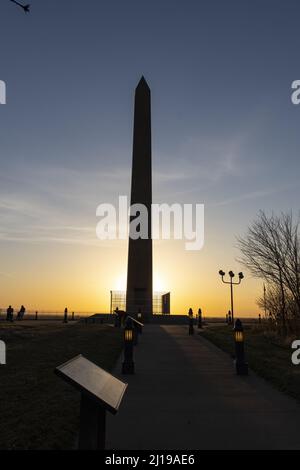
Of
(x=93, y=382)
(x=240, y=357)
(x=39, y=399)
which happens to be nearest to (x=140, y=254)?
(x=240, y=357)

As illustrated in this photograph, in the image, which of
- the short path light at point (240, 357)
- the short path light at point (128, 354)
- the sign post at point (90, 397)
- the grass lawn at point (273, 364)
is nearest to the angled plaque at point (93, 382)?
the sign post at point (90, 397)

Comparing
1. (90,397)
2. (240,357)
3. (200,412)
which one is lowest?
(200,412)

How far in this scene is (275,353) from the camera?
567 inches

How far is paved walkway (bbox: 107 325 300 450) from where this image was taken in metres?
5.47

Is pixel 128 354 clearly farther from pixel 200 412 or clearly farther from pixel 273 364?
pixel 273 364

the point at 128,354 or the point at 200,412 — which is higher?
the point at 128,354

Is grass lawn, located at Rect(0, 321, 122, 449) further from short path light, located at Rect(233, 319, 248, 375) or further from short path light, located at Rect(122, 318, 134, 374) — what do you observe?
short path light, located at Rect(233, 319, 248, 375)

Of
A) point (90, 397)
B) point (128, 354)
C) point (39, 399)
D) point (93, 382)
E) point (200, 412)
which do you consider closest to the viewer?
point (90, 397)

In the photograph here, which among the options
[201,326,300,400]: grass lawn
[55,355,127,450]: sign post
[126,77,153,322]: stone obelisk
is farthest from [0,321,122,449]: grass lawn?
[126,77,153,322]: stone obelisk

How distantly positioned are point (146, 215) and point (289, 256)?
18.3m

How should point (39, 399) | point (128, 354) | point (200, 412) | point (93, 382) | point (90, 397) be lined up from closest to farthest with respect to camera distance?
point (90, 397) → point (93, 382) → point (200, 412) → point (39, 399) → point (128, 354)

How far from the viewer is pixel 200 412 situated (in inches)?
271

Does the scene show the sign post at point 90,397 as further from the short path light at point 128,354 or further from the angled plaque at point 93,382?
the short path light at point 128,354
